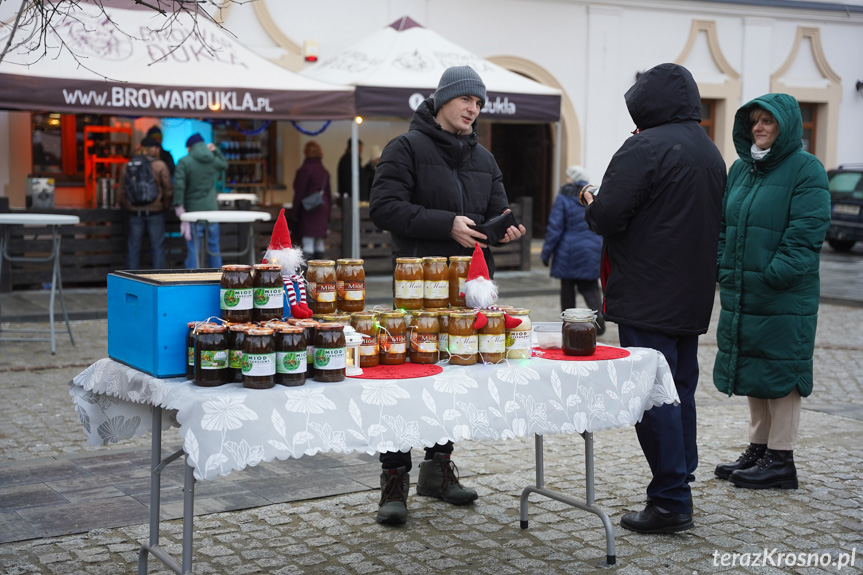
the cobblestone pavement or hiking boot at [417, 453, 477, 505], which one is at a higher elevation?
hiking boot at [417, 453, 477, 505]

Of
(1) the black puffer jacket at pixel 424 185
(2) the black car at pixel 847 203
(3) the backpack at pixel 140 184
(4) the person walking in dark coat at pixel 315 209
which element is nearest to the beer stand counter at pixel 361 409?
(1) the black puffer jacket at pixel 424 185

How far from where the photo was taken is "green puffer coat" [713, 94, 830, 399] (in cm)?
505

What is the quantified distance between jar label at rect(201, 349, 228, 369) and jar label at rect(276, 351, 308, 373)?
0.17 m

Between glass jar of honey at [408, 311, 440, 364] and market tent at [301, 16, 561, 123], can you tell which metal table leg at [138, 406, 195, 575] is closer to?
glass jar of honey at [408, 311, 440, 364]

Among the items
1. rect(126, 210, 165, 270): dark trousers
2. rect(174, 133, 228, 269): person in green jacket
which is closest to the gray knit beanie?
rect(174, 133, 228, 269): person in green jacket

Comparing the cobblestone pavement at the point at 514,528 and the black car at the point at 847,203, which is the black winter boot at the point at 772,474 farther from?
the black car at the point at 847,203

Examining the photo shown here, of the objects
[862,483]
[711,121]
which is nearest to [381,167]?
[862,483]

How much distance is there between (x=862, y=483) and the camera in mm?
5363

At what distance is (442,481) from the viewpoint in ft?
16.4

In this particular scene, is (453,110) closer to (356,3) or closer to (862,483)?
Answer: (862,483)

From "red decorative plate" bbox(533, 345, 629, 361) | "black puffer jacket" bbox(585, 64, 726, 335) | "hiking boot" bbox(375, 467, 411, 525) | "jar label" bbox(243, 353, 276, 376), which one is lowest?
"hiking boot" bbox(375, 467, 411, 525)

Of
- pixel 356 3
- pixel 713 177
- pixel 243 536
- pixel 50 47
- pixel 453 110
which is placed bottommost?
pixel 243 536

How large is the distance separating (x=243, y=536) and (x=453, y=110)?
6.98 feet

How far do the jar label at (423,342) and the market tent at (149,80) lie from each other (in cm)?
700
